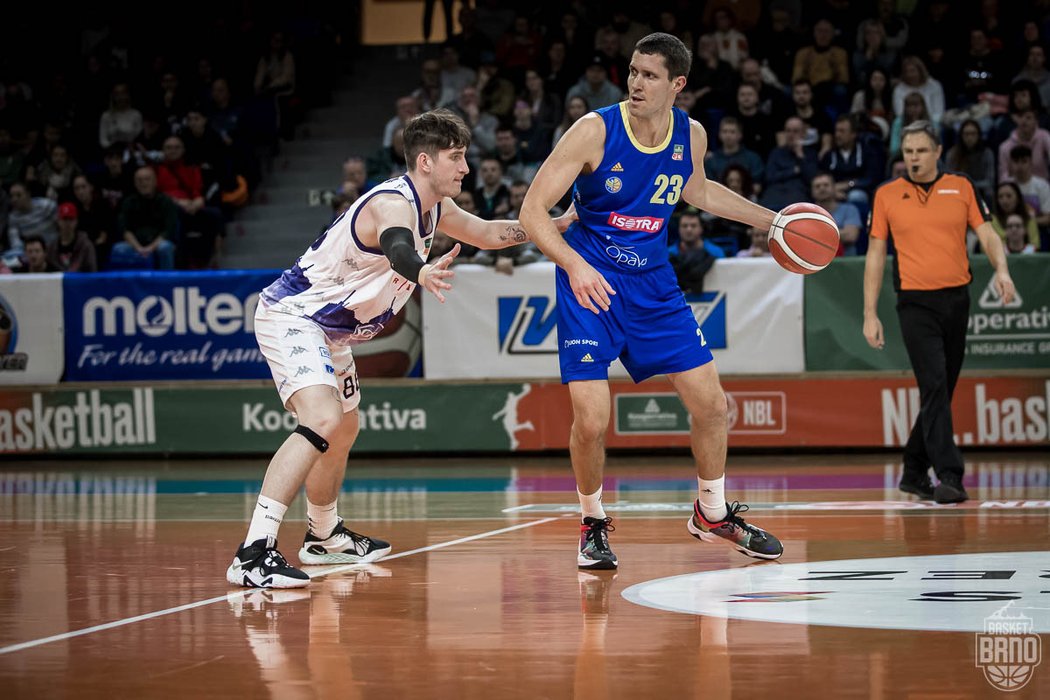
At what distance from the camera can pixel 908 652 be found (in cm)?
438

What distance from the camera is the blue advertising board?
527 inches

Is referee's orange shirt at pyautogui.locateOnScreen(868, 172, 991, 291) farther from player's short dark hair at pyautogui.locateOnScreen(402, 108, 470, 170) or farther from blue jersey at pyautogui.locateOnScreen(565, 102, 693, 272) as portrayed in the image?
player's short dark hair at pyautogui.locateOnScreen(402, 108, 470, 170)

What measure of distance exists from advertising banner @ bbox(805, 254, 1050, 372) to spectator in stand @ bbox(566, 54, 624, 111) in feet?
14.0

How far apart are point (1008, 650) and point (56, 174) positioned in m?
15.0

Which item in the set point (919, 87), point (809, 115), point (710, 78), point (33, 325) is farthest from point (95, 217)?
point (919, 87)

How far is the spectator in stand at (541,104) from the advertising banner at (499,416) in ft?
13.6

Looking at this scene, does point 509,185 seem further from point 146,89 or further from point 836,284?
point 146,89

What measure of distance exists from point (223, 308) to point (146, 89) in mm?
6689

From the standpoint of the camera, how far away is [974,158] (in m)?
14.3

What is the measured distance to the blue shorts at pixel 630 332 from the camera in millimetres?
6402

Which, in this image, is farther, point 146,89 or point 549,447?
point 146,89

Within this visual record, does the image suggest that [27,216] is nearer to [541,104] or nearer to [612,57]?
[541,104]

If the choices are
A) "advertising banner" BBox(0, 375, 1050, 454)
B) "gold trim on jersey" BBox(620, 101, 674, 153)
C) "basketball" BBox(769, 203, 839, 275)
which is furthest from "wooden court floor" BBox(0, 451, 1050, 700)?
"advertising banner" BBox(0, 375, 1050, 454)

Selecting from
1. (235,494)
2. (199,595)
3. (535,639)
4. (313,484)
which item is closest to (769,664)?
(535,639)
